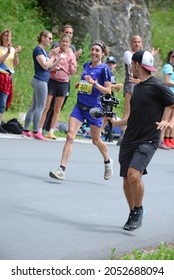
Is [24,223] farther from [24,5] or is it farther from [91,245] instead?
[24,5]

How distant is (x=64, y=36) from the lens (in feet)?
53.9

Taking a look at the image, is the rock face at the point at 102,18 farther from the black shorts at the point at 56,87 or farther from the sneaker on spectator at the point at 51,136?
the sneaker on spectator at the point at 51,136

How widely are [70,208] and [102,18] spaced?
16.8 m

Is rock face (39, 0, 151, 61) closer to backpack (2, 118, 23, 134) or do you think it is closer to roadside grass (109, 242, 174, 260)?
backpack (2, 118, 23, 134)

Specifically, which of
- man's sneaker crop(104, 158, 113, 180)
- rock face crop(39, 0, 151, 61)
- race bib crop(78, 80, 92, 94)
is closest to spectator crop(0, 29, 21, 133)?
race bib crop(78, 80, 92, 94)

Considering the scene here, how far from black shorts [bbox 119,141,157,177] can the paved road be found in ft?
2.29

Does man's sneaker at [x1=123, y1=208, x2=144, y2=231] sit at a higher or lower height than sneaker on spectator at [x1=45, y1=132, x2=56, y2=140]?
higher

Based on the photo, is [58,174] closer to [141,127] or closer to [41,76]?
[141,127]

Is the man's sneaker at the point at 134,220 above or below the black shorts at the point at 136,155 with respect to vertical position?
below

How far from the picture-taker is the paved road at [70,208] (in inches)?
331

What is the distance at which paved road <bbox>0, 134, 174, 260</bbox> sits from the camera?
27.6 feet

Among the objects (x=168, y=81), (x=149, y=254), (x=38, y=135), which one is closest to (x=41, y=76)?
(x=38, y=135)

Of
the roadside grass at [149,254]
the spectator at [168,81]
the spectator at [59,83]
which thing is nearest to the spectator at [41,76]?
the spectator at [59,83]

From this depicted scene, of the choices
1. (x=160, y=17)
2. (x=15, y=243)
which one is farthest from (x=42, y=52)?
(x=160, y=17)
